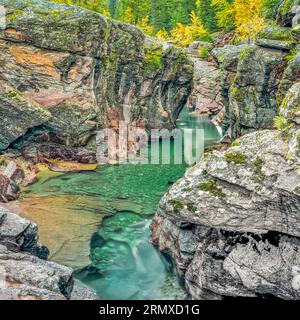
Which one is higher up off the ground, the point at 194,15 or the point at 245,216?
the point at 194,15

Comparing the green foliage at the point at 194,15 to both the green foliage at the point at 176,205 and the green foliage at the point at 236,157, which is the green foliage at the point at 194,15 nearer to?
the green foliage at the point at 236,157

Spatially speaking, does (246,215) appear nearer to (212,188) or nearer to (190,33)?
(212,188)

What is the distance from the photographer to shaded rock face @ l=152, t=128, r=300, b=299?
12.3 metres

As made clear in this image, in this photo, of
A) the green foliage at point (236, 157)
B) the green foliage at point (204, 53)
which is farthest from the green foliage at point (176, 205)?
the green foliage at point (204, 53)

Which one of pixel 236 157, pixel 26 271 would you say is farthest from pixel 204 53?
pixel 26 271

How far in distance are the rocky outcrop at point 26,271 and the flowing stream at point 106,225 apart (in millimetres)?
1925

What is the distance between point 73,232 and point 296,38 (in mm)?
23057

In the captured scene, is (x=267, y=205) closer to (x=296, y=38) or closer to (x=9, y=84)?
(x=296, y=38)

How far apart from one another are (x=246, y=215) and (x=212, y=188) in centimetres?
159

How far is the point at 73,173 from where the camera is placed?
103 feet

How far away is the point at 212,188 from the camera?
1370 cm

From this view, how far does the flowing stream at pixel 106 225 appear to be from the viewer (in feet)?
57.6
